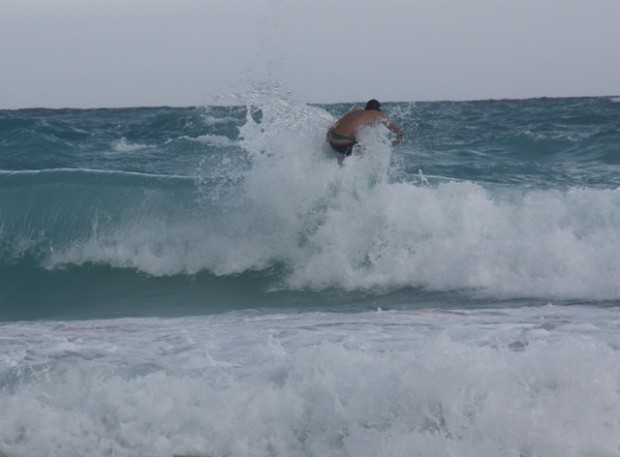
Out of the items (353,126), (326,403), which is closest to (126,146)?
(353,126)

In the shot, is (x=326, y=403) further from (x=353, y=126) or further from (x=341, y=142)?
(x=341, y=142)

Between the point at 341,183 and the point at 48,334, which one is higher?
the point at 341,183

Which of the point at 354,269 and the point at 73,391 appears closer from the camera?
the point at 73,391

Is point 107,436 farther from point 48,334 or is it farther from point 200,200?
point 200,200

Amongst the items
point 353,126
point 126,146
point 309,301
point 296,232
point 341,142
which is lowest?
point 309,301

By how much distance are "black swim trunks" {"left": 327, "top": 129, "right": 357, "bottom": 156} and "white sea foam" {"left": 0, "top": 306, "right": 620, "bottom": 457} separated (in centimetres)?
499

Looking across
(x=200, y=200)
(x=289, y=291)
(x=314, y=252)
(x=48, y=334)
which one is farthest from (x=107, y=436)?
(x=200, y=200)

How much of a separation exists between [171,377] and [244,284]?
15.5 feet

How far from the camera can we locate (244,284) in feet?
34.7

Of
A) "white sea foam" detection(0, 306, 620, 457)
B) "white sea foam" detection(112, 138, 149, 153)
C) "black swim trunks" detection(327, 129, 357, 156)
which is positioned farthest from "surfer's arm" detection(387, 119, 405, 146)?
"white sea foam" detection(112, 138, 149, 153)

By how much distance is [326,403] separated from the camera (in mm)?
5395

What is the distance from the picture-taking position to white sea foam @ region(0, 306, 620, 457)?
5012 millimetres

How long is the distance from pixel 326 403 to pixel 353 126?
Result: 5943 mm

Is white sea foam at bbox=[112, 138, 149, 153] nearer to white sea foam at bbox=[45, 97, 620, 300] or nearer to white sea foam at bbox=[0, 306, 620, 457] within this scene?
white sea foam at bbox=[45, 97, 620, 300]
